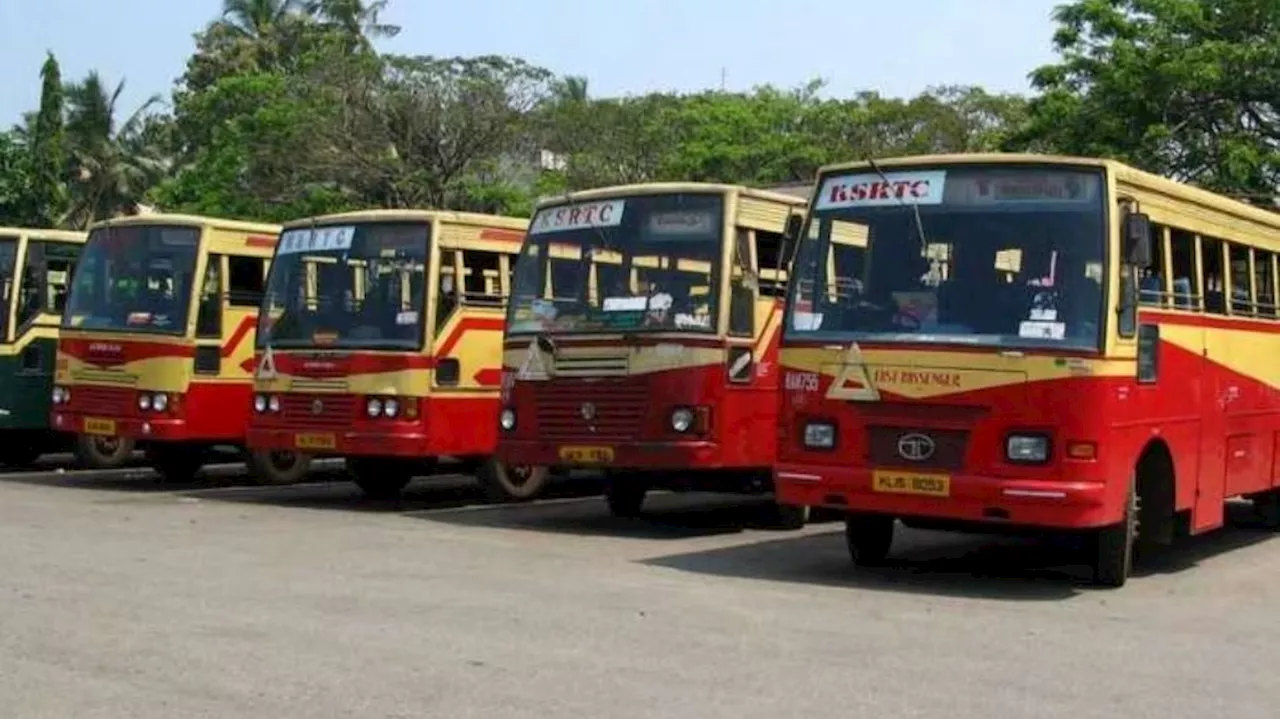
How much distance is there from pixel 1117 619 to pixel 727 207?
5021mm

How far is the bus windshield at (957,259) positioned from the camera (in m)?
9.77

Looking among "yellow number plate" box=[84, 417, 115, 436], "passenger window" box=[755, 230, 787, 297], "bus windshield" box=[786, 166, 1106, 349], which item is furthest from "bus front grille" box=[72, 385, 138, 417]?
"bus windshield" box=[786, 166, 1106, 349]

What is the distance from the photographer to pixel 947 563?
12.0 metres

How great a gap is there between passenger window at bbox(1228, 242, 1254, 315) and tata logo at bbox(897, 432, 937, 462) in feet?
12.1

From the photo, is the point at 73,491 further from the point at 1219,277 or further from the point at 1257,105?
the point at 1257,105

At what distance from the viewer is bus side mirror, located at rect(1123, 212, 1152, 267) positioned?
971 cm

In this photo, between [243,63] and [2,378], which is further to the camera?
[243,63]

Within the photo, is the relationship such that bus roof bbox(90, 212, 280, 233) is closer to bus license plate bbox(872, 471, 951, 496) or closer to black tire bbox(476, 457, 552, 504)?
black tire bbox(476, 457, 552, 504)

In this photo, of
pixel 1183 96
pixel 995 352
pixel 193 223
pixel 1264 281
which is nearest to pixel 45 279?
pixel 193 223

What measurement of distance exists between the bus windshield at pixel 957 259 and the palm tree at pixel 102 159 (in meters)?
42.2

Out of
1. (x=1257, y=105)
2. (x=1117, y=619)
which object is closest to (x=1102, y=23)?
(x=1257, y=105)

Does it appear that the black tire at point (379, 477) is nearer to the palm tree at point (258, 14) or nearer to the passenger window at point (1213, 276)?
the passenger window at point (1213, 276)

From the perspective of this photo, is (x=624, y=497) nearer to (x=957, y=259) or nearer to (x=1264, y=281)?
(x=957, y=259)

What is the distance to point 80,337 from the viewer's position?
17.1 meters
